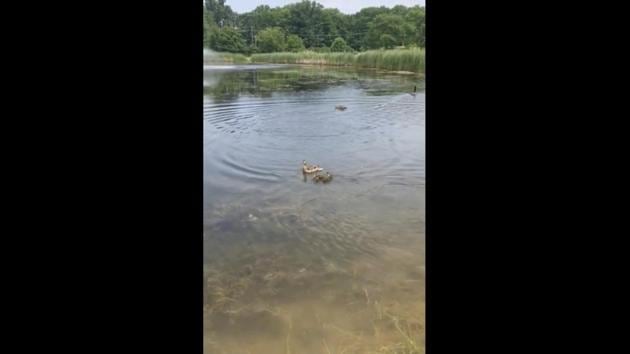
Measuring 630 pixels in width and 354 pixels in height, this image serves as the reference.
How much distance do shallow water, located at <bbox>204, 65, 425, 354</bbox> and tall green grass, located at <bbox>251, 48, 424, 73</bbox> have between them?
179 mm

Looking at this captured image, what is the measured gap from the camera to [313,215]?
175 inches

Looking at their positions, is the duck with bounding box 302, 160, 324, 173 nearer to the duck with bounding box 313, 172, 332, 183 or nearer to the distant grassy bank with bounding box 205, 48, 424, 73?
the duck with bounding box 313, 172, 332, 183

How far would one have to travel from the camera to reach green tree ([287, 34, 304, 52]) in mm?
7535

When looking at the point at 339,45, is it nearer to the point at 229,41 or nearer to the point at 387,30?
the point at 387,30

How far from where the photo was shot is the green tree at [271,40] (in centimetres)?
716

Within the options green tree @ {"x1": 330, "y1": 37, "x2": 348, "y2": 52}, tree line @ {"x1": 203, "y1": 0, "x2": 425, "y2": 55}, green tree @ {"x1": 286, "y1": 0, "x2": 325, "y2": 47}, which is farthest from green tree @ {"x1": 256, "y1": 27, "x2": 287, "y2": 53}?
green tree @ {"x1": 330, "y1": 37, "x2": 348, "y2": 52}

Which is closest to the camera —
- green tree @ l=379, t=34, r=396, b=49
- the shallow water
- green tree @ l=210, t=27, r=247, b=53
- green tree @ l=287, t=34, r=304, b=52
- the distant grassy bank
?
the shallow water

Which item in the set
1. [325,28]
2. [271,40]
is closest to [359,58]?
[325,28]

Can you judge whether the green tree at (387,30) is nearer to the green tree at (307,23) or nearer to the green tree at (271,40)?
the green tree at (307,23)
